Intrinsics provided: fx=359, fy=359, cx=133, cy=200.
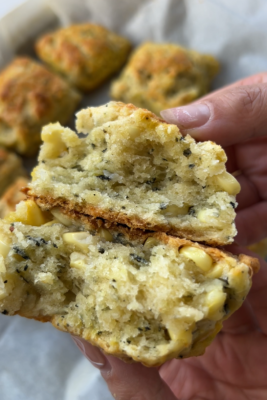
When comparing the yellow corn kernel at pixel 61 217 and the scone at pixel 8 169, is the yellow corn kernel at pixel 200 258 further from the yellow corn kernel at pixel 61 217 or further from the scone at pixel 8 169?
the scone at pixel 8 169

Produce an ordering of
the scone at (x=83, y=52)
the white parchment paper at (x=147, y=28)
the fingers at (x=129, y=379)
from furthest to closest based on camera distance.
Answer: the scone at (x=83, y=52) < the white parchment paper at (x=147, y=28) < the fingers at (x=129, y=379)

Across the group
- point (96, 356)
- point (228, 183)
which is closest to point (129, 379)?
point (96, 356)

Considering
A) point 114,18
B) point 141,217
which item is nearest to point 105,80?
point 114,18

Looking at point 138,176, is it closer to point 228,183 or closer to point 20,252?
point 228,183

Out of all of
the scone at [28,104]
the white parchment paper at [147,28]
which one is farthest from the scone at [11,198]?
the white parchment paper at [147,28]

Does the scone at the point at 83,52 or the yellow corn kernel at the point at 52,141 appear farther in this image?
the scone at the point at 83,52

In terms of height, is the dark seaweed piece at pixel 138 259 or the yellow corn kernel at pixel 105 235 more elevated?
the yellow corn kernel at pixel 105 235

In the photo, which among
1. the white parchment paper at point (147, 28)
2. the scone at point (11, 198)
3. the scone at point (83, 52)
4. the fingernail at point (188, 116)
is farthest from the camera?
the scone at point (83, 52)

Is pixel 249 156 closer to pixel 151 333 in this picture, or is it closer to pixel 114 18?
pixel 151 333
